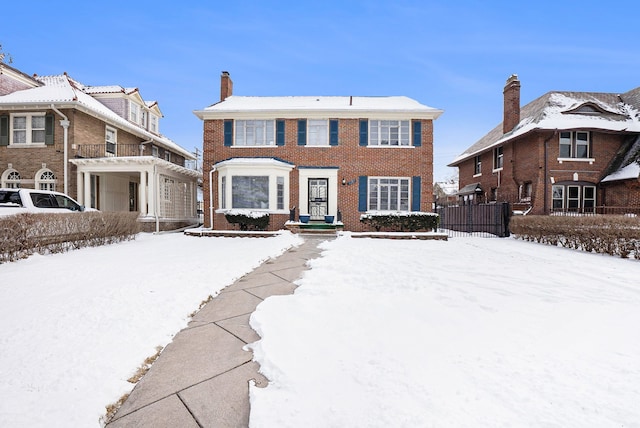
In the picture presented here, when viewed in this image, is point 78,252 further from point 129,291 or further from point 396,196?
point 396,196

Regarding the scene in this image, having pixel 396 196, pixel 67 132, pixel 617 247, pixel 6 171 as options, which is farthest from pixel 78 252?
pixel 617 247

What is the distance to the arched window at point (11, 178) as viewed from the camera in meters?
14.7

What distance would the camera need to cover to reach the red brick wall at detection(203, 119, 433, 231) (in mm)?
14914

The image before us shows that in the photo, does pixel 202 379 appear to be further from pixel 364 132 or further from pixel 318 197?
pixel 364 132

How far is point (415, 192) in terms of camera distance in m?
14.8

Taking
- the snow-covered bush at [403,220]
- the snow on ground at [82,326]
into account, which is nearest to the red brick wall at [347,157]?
the snow-covered bush at [403,220]

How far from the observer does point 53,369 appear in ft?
7.25

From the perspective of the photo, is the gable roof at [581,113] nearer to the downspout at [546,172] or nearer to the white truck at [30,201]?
the downspout at [546,172]

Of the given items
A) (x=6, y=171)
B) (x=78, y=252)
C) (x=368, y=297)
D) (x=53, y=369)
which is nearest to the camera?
(x=53, y=369)

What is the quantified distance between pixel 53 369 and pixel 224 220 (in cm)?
1310

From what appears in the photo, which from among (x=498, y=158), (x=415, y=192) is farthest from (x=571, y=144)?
(x=415, y=192)

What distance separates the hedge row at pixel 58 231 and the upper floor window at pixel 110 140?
851cm

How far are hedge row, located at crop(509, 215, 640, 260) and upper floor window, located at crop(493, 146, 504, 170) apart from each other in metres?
9.25

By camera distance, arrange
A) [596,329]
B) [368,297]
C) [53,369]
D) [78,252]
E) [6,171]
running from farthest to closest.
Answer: [6,171] < [78,252] < [368,297] < [596,329] < [53,369]
